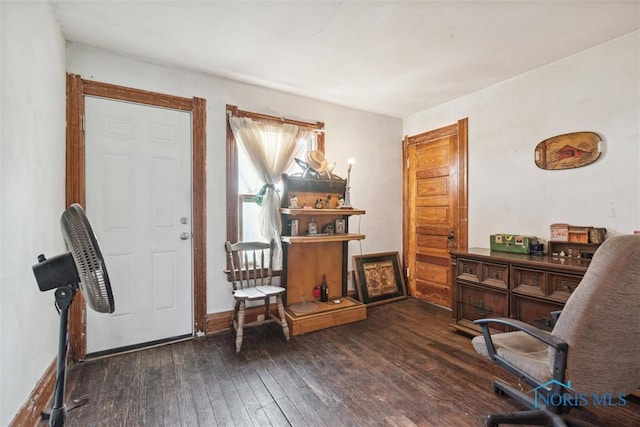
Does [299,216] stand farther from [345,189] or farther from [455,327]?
[455,327]

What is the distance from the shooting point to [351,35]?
2.27 meters

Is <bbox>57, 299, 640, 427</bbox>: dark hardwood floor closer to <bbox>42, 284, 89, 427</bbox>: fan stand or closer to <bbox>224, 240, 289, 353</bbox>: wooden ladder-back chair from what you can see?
<bbox>224, 240, 289, 353</bbox>: wooden ladder-back chair

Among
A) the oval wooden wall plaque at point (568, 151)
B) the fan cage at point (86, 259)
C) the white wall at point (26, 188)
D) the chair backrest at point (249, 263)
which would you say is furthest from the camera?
the chair backrest at point (249, 263)

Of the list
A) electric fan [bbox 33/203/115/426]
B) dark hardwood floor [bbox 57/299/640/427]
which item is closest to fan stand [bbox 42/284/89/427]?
electric fan [bbox 33/203/115/426]

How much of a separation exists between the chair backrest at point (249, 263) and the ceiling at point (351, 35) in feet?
5.73

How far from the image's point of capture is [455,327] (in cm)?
291

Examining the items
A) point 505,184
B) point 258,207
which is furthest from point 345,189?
point 505,184

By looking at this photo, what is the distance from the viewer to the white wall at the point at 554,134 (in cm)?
231

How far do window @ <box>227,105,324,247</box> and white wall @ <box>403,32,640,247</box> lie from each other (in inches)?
84.7

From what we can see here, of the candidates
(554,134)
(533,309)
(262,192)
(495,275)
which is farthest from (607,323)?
(262,192)

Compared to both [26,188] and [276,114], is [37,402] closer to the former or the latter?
[26,188]

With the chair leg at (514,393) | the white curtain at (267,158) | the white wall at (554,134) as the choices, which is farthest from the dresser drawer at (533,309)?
the white curtain at (267,158)

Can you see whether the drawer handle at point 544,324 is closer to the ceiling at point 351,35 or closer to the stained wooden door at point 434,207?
the stained wooden door at point 434,207

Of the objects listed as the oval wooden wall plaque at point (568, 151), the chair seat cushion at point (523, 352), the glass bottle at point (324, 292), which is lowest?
the glass bottle at point (324, 292)
